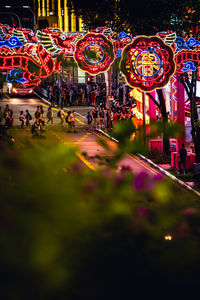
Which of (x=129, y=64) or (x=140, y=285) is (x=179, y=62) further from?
(x=140, y=285)

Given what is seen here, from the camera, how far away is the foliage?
2.34 metres

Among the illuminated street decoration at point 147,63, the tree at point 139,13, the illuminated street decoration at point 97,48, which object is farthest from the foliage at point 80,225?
the tree at point 139,13

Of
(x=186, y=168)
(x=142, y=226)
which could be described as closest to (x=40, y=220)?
(x=142, y=226)

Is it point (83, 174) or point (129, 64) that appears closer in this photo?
point (83, 174)

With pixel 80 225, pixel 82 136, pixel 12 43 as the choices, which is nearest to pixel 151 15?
pixel 12 43

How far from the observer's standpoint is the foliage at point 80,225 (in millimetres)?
2340

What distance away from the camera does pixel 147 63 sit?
18.5 meters

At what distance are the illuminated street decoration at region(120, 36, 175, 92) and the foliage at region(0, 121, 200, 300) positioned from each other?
15829 mm

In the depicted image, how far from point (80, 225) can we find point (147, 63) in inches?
648

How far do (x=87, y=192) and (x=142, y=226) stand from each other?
448 mm

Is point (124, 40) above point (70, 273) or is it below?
above

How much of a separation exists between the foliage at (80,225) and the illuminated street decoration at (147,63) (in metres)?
15.8

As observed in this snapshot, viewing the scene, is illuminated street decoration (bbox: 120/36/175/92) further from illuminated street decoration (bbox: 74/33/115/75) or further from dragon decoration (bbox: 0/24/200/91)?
illuminated street decoration (bbox: 74/33/115/75)

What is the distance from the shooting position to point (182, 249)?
343 cm
